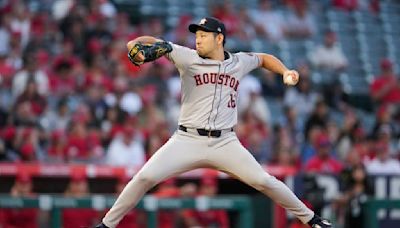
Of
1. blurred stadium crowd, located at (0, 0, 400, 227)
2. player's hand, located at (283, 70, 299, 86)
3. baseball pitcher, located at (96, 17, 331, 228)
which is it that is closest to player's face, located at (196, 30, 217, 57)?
baseball pitcher, located at (96, 17, 331, 228)

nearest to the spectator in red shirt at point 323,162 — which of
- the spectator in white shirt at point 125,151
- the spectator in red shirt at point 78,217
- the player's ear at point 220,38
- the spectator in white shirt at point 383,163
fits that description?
the spectator in white shirt at point 383,163

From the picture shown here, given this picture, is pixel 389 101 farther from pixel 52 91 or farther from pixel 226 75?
pixel 226 75

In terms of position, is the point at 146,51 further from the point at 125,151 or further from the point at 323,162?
the point at 323,162

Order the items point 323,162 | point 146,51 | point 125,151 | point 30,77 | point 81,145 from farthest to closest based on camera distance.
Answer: point 30,77 < point 323,162 < point 125,151 < point 81,145 < point 146,51

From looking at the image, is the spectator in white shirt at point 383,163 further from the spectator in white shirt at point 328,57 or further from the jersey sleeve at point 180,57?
the jersey sleeve at point 180,57

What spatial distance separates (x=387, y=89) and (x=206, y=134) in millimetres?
9137

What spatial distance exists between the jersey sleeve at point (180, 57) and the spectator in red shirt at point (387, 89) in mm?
9170

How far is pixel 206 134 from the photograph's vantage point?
316 inches

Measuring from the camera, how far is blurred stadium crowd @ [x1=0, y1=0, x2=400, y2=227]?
12727 mm

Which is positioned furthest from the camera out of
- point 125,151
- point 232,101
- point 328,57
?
point 328,57

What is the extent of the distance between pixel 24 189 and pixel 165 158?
3.49 meters

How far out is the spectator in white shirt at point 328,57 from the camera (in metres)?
17.0

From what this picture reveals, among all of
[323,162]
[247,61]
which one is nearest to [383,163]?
[323,162]

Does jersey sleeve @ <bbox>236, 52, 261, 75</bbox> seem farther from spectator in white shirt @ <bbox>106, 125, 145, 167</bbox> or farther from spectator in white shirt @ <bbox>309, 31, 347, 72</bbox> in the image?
spectator in white shirt @ <bbox>309, 31, 347, 72</bbox>
